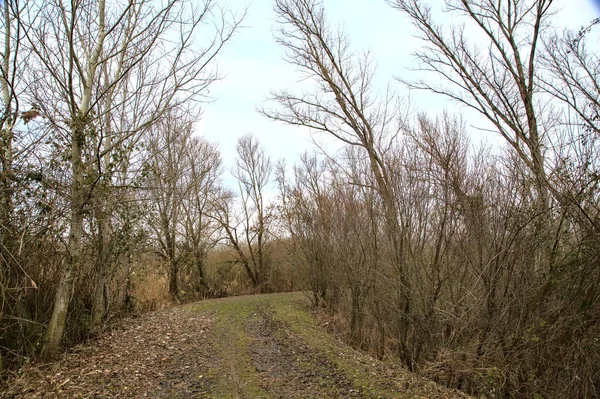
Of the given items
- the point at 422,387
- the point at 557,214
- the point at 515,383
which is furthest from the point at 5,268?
the point at 557,214

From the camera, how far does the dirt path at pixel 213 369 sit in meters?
4.97

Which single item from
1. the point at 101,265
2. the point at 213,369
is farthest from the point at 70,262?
the point at 213,369

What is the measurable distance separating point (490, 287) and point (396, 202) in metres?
2.10

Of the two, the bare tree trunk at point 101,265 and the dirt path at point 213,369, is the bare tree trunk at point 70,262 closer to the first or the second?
the dirt path at point 213,369

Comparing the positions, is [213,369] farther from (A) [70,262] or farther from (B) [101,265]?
(B) [101,265]

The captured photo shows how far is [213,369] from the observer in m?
6.04

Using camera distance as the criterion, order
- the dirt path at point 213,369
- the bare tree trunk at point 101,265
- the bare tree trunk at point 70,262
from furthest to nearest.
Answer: the bare tree trunk at point 101,265
the bare tree trunk at point 70,262
the dirt path at point 213,369

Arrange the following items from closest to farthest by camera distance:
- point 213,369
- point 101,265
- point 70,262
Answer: point 213,369 → point 70,262 → point 101,265

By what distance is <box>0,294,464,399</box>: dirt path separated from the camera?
4.97 meters

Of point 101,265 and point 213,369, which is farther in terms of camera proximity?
point 101,265

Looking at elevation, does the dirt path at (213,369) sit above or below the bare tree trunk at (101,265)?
below

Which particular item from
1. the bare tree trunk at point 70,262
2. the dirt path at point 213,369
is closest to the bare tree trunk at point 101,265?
the dirt path at point 213,369

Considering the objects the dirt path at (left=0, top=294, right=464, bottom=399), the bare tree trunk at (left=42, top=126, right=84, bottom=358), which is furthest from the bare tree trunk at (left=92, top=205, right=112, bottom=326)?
the bare tree trunk at (left=42, top=126, right=84, bottom=358)

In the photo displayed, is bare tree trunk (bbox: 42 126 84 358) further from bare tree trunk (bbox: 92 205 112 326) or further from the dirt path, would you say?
bare tree trunk (bbox: 92 205 112 326)
